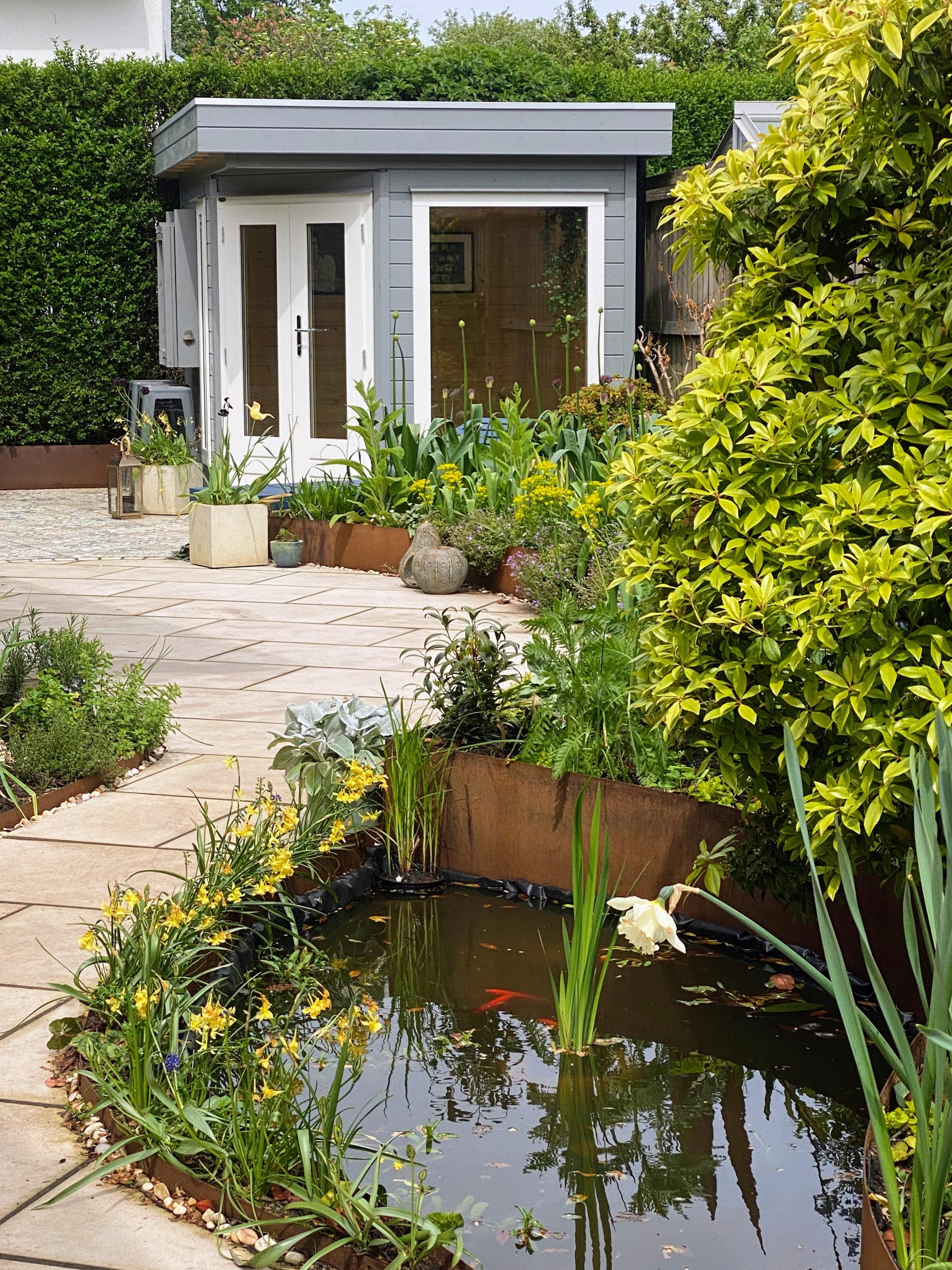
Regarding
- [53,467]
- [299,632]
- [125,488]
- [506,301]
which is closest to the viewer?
[299,632]

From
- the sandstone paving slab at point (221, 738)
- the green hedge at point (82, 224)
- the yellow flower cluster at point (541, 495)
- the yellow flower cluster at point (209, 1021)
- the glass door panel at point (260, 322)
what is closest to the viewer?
the yellow flower cluster at point (209, 1021)

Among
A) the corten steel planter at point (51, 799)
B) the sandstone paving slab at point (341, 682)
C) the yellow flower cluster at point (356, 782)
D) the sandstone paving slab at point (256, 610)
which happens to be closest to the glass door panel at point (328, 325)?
the sandstone paving slab at point (256, 610)

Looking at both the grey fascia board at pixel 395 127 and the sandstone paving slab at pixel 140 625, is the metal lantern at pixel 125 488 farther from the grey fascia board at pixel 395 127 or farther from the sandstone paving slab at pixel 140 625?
the sandstone paving slab at pixel 140 625

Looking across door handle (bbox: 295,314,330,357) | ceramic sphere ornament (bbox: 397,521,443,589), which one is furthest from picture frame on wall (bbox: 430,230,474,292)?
ceramic sphere ornament (bbox: 397,521,443,589)

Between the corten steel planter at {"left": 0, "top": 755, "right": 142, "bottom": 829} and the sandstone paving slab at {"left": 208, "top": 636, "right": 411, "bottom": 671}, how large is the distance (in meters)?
1.68

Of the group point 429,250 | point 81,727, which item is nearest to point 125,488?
point 429,250

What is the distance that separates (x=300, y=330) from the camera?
11359 mm

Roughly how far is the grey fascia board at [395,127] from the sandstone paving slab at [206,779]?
7.11 meters

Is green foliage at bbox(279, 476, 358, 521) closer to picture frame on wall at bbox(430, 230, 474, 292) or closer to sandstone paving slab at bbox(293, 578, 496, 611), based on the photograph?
sandstone paving slab at bbox(293, 578, 496, 611)

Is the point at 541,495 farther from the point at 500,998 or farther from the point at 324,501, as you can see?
the point at 500,998

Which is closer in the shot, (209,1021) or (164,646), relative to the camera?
(209,1021)

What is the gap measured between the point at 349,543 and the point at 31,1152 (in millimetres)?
6876

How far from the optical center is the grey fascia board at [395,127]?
Result: 10.5 m

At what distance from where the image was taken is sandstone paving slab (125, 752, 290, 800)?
4.31 m
